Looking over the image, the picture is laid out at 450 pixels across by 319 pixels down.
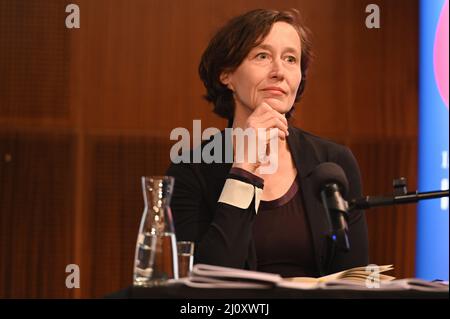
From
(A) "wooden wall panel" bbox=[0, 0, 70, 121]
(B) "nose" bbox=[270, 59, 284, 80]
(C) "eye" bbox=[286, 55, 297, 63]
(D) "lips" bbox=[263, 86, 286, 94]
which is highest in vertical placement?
(A) "wooden wall panel" bbox=[0, 0, 70, 121]

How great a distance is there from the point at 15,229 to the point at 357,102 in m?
2.09

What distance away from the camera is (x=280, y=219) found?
2.17 meters

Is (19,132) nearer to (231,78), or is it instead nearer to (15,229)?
(15,229)

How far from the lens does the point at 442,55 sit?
3719 mm

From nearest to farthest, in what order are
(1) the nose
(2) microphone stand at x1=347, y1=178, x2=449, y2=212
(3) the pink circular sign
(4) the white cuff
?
(2) microphone stand at x1=347, y1=178, x2=449, y2=212 < (4) the white cuff < (1) the nose < (3) the pink circular sign

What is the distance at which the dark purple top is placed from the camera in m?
2.12

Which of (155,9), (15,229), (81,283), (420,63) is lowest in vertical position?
(81,283)

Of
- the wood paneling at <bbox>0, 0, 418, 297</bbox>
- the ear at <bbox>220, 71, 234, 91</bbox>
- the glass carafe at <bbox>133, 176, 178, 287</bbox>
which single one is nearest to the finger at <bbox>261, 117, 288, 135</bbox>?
the ear at <bbox>220, 71, 234, 91</bbox>

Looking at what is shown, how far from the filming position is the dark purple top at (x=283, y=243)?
2125 millimetres

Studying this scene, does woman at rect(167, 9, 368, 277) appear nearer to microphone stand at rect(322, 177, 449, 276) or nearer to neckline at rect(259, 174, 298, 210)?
neckline at rect(259, 174, 298, 210)

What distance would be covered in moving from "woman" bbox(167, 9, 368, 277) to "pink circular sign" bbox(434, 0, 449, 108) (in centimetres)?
137

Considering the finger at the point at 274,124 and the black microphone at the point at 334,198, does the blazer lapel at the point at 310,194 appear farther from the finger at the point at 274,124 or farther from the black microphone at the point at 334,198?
the black microphone at the point at 334,198

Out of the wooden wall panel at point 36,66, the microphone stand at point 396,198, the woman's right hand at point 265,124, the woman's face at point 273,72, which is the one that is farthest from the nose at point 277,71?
the wooden wall panel at point 36,66
